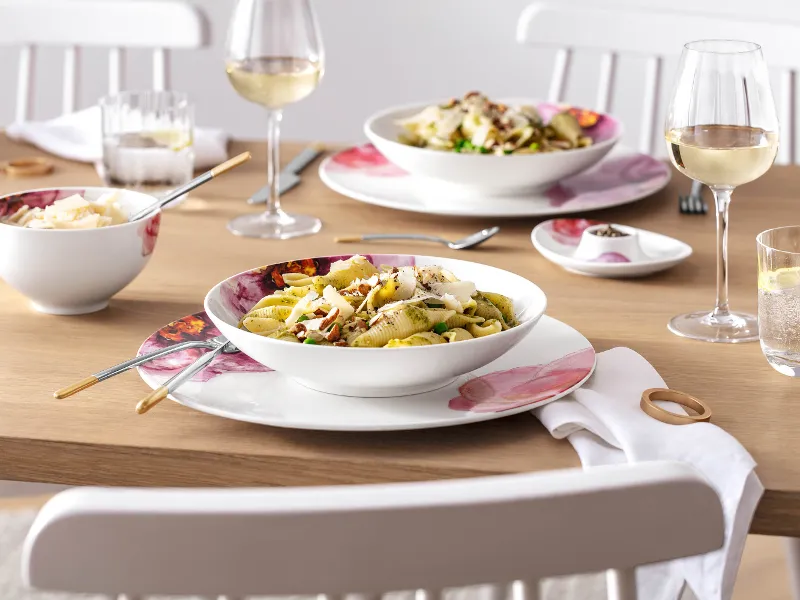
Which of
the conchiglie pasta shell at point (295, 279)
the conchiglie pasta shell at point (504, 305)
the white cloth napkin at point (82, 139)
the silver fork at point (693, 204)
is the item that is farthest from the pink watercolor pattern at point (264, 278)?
the white cloth napkin at point (82, 139)

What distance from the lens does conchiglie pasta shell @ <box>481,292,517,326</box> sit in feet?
3.19

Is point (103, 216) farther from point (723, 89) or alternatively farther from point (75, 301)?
point (723, 89)

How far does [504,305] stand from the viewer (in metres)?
0.98

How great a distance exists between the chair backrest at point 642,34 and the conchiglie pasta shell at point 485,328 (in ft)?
4.43

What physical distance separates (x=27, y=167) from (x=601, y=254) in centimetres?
90

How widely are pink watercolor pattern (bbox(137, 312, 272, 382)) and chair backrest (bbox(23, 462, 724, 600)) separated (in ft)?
1.36

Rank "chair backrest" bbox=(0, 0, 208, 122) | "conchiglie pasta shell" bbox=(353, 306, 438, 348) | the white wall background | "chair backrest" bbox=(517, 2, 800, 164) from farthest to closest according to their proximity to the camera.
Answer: the white wall background < "chair backrest" bbox=(0, 0, 208, 122) < "chair backrest" bbox=(517, 2, 800, 164) < "conchiglie pasta shell" bbox=(353, 306, 438, 348)

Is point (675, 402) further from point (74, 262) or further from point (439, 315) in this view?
point (74, 262)

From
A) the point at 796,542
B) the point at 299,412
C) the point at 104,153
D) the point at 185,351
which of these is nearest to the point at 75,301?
the point at 185,351

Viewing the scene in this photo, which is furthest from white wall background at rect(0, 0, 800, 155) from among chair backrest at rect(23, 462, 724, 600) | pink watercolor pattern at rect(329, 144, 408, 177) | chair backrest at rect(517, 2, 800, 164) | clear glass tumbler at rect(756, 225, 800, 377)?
chair backrest at rect(23, 462, 724, 600)

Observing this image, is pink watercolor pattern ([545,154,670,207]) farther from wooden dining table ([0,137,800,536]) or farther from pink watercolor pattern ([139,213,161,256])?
pink watercolor pattern ([139,213,161,256])

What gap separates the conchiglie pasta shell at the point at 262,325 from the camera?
944 millimetres

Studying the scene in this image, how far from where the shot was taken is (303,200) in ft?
5.28

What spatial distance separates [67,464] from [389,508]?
1.41 feet
